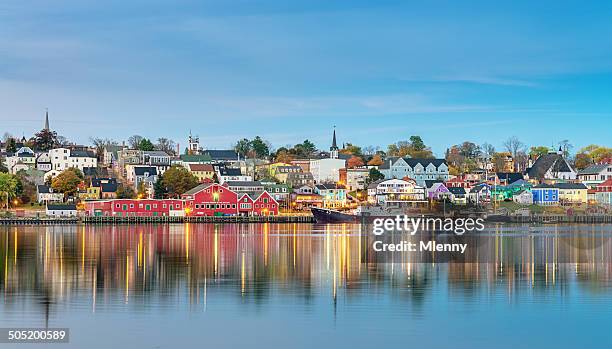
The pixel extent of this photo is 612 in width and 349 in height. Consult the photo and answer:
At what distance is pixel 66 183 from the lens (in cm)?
9800

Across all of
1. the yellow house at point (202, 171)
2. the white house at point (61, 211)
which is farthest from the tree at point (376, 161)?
the white house at point (61, 211)

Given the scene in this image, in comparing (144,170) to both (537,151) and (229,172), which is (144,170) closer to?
(229,172)

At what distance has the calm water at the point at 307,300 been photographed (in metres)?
18.6

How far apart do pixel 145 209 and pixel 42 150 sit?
4684cm

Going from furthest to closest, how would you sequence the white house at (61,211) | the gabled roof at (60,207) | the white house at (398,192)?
the white house at (398,192) → the gabled roof at (60,207) → the white house at (61,211)

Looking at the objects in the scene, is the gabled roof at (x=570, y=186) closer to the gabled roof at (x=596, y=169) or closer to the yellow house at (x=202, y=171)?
the gabled roof at (x=596, y=169)

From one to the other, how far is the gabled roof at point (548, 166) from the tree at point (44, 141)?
64.2 meters

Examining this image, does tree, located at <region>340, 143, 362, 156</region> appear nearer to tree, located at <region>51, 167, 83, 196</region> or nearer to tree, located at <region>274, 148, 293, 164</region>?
tree, located at <region>274, 148, 293, 164</region>

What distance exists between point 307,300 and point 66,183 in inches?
3089

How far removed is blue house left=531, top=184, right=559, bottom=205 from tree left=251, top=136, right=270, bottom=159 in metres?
51.9

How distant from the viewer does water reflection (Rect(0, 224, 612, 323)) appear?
23.9m

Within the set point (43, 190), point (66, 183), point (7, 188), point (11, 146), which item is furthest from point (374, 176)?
point (11, 146)

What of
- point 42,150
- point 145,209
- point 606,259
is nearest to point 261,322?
point 606,259

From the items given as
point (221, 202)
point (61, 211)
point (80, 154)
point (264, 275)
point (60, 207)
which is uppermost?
point (80, 154)
